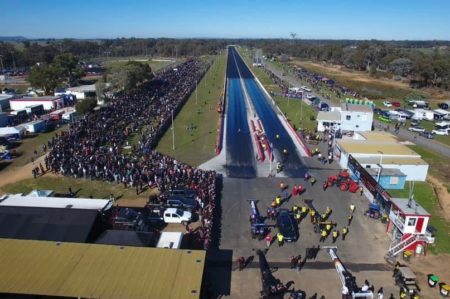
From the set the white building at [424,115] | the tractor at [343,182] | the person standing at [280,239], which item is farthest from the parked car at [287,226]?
the white building at [424,115]

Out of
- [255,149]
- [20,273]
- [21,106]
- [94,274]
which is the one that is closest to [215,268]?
[94,274]

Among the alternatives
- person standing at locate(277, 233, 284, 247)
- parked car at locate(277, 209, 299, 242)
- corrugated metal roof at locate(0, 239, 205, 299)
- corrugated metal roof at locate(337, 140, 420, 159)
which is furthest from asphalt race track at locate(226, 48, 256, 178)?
corrugated metal roof at locate(0, 239, 205, 299)

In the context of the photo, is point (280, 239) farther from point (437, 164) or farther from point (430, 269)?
point (437, 164)

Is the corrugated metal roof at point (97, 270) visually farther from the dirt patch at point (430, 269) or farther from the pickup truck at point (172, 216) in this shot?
the dirt patch at point (430, 269)

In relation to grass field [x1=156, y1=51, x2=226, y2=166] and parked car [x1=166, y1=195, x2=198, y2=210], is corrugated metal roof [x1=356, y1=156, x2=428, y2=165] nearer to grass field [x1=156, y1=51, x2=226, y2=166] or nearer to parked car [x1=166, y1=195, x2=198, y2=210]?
grass field [x1=156, y1=51, x2=226, y2=166]

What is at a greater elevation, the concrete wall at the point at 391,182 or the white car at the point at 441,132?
the concrete wall at the point at 391,182

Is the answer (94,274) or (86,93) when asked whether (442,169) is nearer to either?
(94,274)
